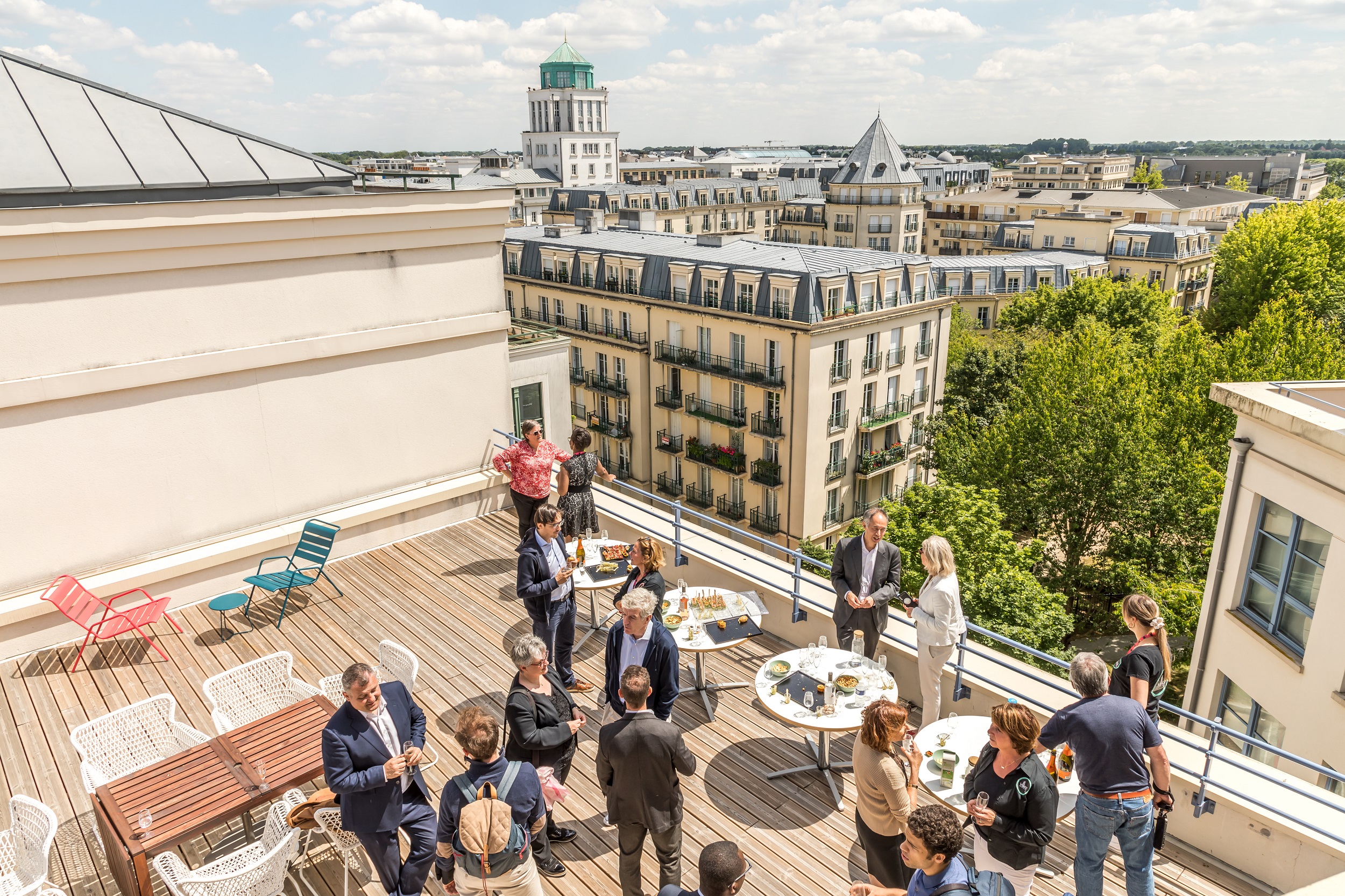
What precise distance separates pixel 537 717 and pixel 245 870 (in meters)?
1.95

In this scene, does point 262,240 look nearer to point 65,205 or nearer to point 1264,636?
point 65,205

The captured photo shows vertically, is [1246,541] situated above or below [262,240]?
below

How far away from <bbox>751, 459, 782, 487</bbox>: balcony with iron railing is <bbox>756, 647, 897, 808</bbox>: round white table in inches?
1113

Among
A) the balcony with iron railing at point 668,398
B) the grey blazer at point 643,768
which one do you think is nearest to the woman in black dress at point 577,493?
the grey blazer at point 643,768

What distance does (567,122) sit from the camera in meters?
108

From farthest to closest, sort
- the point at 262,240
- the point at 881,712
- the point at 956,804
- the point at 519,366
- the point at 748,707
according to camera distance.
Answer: the point at 519,366, the point at 262,240, the point at 748,707, the point at 956,804, the point at 881,712

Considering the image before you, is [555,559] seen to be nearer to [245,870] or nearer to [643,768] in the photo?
[643,768]

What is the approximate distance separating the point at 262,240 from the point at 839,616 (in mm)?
8110

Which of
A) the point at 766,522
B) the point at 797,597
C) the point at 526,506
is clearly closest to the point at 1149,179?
the point at 766,522

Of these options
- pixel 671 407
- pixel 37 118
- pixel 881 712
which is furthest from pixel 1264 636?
pixel 671 407

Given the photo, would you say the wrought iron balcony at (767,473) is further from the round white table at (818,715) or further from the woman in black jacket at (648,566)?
the woman in black jacket at (648,566)

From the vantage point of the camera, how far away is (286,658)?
24.5 ft

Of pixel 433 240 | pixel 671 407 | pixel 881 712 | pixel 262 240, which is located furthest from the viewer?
pixel 671 407

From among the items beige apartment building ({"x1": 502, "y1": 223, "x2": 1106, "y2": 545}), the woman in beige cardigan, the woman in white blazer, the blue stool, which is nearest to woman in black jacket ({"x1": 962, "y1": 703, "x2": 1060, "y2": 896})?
the woman in beige cardigan
